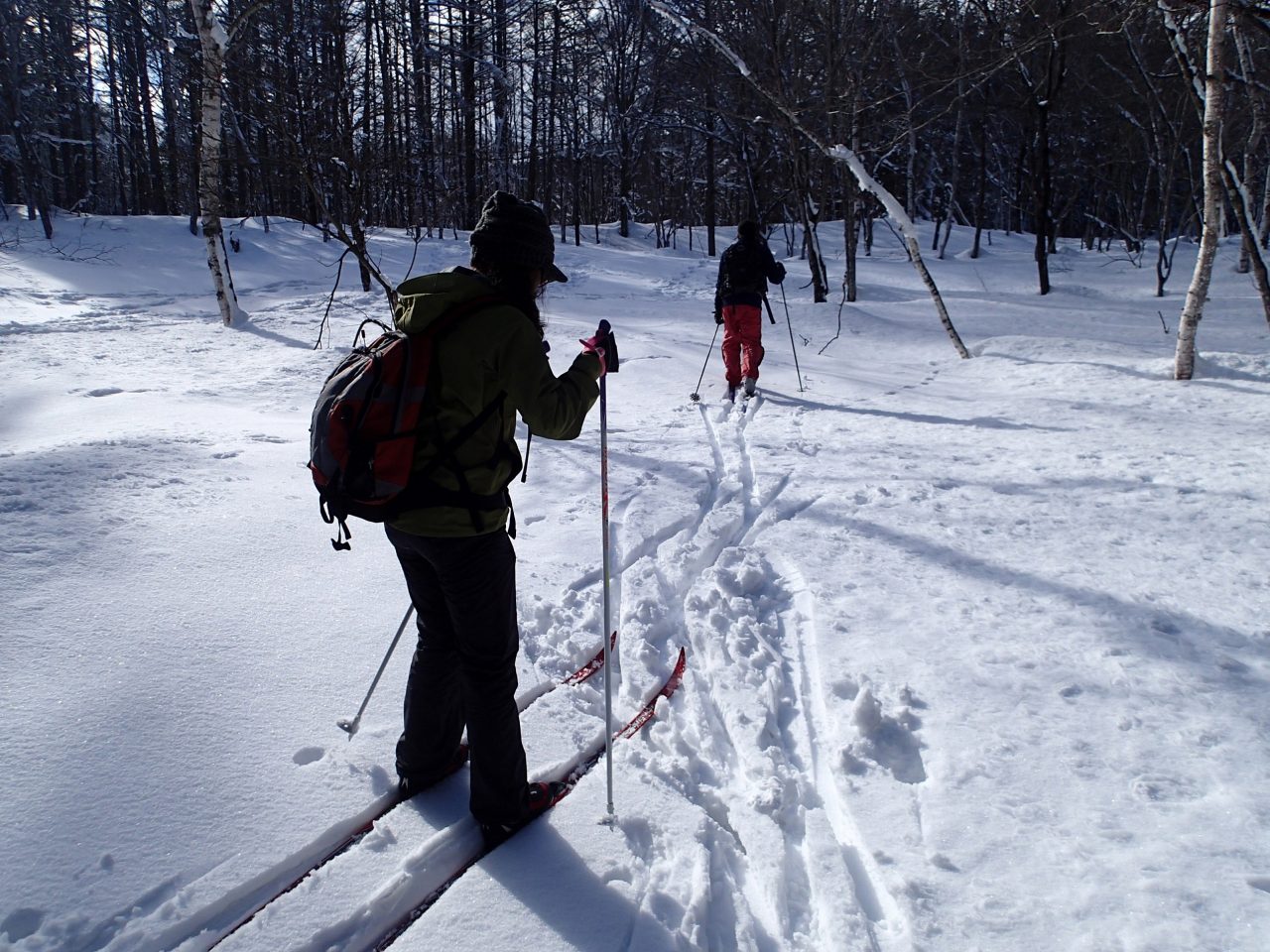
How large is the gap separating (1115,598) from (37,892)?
4.34 metres

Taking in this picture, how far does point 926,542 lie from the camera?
467cm

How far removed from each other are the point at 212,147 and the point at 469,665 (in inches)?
505

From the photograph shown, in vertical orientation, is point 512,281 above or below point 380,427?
above

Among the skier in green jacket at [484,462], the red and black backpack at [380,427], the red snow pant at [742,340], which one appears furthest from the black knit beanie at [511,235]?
the red snow pant at [742,340]

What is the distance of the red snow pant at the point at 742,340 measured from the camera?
876 cm

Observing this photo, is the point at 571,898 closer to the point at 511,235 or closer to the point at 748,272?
the point at 511,235

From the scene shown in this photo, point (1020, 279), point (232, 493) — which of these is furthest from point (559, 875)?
point (1020, 279)

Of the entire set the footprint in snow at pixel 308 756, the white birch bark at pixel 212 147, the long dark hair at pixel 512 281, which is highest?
the white birch bark at pixel 212 147

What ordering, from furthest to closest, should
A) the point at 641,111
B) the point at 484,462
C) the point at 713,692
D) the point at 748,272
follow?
the point at 641,111 → the point at 748,272 → the point at 713,692 → the point at 484,462

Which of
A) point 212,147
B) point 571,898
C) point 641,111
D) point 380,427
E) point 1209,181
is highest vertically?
point 641,111

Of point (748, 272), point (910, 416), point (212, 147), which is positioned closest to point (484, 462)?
point (910, 416)

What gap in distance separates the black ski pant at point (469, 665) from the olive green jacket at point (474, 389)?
3.8 inches

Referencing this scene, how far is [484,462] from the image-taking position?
2.20 meters

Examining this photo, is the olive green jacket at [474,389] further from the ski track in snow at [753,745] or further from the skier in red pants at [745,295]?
the skier in red pants at [745,295]
